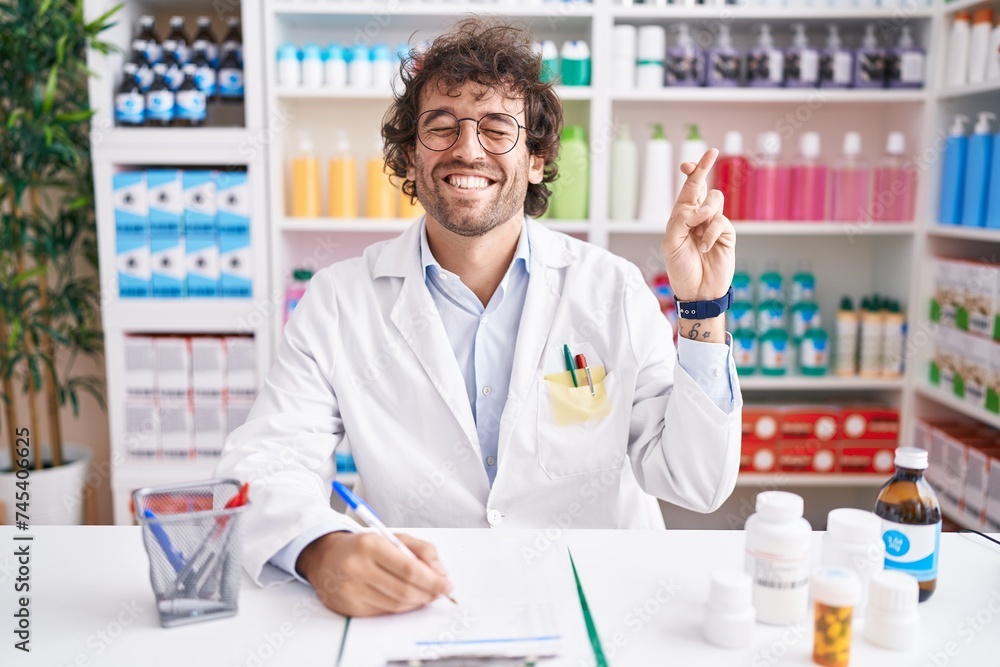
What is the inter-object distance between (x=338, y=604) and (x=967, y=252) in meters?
2.51

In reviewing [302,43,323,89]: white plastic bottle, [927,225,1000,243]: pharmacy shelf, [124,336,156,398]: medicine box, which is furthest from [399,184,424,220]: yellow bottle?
[927,225,1000,243]: pharmacy shelf

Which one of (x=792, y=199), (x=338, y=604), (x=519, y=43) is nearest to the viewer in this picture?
(x=338, y=604)

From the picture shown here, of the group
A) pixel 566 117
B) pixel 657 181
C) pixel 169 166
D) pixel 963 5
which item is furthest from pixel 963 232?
pixel 169 166

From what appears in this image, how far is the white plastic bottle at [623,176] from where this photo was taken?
2646mm

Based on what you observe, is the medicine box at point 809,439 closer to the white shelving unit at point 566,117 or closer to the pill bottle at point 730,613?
the white shelving unit at point 566,117

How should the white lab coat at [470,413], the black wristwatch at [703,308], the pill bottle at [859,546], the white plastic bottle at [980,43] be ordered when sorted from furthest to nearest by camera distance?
1. the white plastic bottle at [980,43]
2. the white lab coat at [470,413]
3. the black wristwatch at [703,308]
4. the pill bottle at [859,546]

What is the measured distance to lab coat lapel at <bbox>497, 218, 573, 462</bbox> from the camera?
4.63 feet

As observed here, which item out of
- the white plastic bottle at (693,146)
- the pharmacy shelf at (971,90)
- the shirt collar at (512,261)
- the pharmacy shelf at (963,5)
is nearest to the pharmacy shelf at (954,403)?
the pharmacy shelf at (971,90)

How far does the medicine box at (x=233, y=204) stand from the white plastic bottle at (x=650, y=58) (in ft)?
4.20

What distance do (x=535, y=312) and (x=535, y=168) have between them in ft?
1.32

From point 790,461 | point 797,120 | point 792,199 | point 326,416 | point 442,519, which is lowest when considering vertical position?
point 790,461

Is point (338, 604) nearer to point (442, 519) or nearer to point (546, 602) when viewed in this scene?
point (546, 602)

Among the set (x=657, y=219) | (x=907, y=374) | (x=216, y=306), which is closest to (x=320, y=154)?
(x=216, y=306)

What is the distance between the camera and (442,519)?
1417 mm
